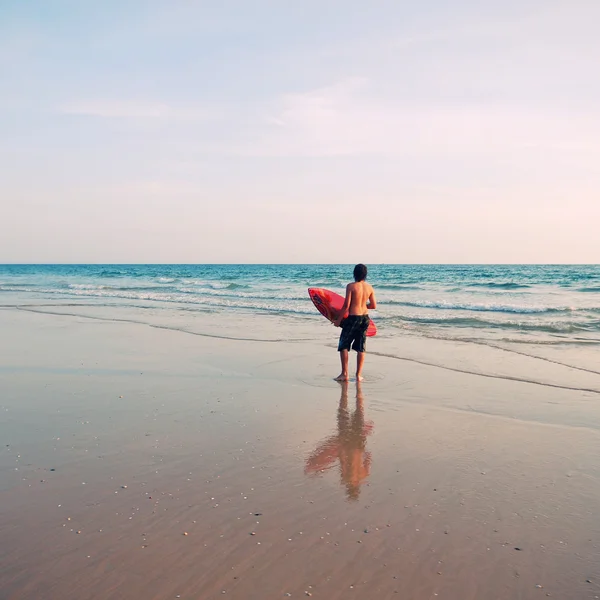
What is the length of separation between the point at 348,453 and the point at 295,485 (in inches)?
36.6

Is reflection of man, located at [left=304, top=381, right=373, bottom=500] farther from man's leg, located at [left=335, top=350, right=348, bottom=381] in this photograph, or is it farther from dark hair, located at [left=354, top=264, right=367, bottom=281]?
dark hair, located at [left=354, top=264, right=367, bottom=281]

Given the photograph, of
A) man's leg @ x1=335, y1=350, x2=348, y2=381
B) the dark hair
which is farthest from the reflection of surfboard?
man's leg @ x1=335, y1=350, x2=348, y2=381

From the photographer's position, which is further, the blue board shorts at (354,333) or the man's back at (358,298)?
the man's back at (358,298)

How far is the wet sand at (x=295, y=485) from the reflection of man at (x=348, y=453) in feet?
0.09

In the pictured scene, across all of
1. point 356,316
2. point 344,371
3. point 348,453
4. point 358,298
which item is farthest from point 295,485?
point 358,298

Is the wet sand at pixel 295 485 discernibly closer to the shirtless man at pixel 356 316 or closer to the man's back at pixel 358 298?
the shirtless man at pixel 356 316

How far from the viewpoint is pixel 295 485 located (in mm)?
4344

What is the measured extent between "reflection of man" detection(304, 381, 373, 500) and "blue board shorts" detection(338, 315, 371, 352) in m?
2.16

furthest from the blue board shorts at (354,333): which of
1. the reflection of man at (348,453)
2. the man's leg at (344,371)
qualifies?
the reflection of man at (348,453)

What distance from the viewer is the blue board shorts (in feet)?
28.4

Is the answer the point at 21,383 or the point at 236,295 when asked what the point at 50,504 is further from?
the point at 236,295

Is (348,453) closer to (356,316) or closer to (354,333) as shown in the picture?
(354,333)

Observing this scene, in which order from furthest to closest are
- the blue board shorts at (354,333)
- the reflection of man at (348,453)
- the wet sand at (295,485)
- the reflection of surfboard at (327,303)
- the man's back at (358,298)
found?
the reflection of surfboard at (327,303) → the man's back at (358,298) → the blue board shorts at (354,333) → the reflection of man at (348,453) → the wet sand at (295,485)

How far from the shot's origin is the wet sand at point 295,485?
315 cm
